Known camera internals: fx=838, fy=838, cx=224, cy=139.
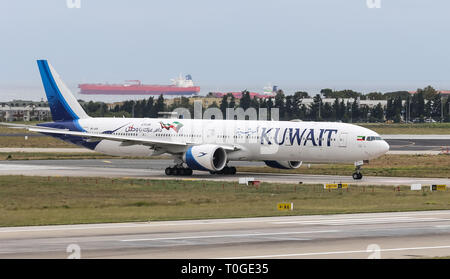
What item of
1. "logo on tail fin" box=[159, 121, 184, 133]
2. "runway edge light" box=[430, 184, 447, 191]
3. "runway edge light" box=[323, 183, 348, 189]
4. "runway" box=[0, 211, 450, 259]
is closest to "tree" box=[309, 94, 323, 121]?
"logo on tail fin" box=[159, 121, 184, 133]

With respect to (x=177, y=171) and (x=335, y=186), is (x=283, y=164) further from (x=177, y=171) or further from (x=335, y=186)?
(x=335, y=186)

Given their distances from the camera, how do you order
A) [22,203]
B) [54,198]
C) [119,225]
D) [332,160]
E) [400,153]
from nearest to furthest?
[119,225] → [22,203] → [54,198] → [332,160] → [400,153]

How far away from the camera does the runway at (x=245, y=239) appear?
26.5 metres

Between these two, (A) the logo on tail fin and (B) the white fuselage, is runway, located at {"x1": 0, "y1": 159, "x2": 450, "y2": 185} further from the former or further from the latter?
(A) the logo on tail fin

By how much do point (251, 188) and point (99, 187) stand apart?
33.2ft

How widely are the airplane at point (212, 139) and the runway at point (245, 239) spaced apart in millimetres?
25723

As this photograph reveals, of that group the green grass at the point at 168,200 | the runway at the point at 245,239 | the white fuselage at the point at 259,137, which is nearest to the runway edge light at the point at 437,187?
the green grass at the point at 168,200

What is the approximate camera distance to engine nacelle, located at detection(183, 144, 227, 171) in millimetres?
65188

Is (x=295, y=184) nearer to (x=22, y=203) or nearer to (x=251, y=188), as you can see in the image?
(x=251, y=188)

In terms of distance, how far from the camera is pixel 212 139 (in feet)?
227

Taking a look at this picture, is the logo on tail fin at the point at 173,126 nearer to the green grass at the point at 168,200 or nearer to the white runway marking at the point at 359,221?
the green grass at the point at 168,200

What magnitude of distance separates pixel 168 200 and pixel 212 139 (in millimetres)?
21735
